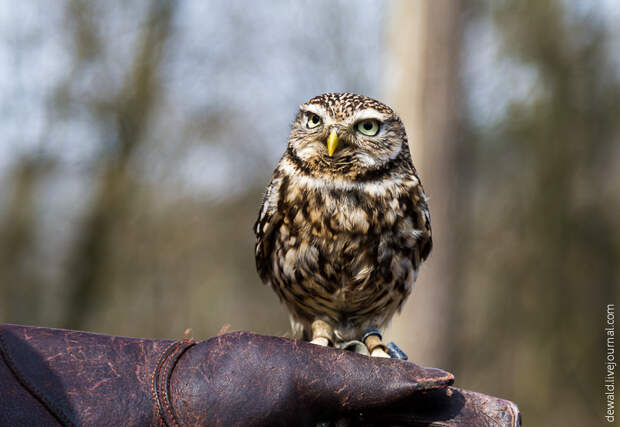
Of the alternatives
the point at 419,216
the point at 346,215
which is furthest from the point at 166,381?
the point at 419,216

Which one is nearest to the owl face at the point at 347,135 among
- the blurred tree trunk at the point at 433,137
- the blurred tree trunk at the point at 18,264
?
the blurred tree trunk at the point at 433,137

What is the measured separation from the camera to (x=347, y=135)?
2.21m

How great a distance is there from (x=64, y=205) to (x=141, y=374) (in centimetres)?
701

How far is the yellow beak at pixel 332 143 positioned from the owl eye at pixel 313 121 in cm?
18

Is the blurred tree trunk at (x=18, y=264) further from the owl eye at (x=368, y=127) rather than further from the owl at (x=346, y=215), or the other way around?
the owl eye at (x=368, y=127)

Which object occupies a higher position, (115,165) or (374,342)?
(374,342)

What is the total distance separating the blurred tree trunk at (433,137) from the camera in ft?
12.2

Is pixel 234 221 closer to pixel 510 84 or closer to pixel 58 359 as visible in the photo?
pixel 510 84

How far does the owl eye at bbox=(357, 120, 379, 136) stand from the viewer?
7.39 feet

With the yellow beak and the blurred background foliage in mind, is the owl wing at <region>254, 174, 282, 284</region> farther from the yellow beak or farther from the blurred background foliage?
the blurred background foliage

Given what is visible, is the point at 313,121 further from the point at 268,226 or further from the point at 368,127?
the point at 268,226

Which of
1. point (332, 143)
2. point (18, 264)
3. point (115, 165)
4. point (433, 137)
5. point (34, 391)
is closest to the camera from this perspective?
point (34, 391)

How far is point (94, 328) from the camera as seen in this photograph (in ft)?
28.0

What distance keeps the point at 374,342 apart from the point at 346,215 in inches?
23.8
